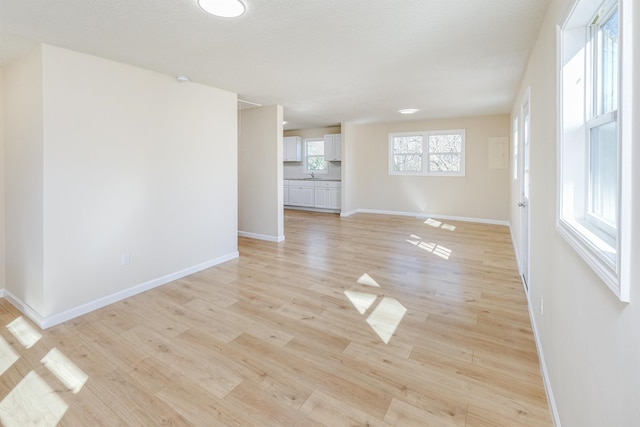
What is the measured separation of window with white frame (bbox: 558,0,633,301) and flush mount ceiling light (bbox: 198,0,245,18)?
69.9 inches

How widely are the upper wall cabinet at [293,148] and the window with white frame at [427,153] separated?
2.63 meters

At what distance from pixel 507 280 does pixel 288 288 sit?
2.41 metres

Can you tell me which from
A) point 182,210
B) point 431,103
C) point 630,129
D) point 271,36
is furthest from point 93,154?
point 431,103

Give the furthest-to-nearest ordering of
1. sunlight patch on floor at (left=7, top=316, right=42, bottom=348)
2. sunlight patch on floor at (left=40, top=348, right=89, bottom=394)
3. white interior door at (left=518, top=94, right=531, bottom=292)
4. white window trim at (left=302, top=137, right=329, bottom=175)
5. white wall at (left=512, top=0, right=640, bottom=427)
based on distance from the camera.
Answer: white window trim at (left=302, top=137, right=329, bottom=175) < white interior door at (left=518, top=94, right=531, bottom=292) < sunlight patch on floor at (left=7, top=316, right=42, bottom=348) < sunlight patch on floor at (left=40, top=348, right=89, bottom=394) < white wall at (left=512, top=0, right=640, bottom=427)

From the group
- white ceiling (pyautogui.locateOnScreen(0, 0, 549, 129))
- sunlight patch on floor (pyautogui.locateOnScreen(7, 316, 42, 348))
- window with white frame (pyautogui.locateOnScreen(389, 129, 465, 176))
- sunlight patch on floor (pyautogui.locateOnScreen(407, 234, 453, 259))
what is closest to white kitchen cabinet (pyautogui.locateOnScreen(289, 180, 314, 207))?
window with white frame (pyautogui.locateOnScreen(389, 129, 465, 176))

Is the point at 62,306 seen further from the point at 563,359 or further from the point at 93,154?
the point at 563,359

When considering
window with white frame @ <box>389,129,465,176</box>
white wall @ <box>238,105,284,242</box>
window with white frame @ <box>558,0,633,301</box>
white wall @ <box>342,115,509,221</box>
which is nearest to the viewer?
window with white frame @ <box>558,0,633,301</box>

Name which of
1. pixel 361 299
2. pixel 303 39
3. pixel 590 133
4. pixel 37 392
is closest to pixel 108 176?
pixel 37 392

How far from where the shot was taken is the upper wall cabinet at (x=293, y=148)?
30.4ft

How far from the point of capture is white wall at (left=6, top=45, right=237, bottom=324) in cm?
267

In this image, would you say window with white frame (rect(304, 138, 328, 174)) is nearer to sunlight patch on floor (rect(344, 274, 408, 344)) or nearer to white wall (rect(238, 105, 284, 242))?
white wall (rect(238, 105, 284, 242))

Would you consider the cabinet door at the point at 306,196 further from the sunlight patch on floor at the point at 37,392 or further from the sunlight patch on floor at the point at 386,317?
the sunlight patch on floor at the point at 37,392

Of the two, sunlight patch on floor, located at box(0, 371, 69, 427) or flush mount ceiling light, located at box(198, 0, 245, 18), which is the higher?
flush mount ceiling light, located at box(198, 0, 245, 18)

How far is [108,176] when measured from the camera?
9.94ft
